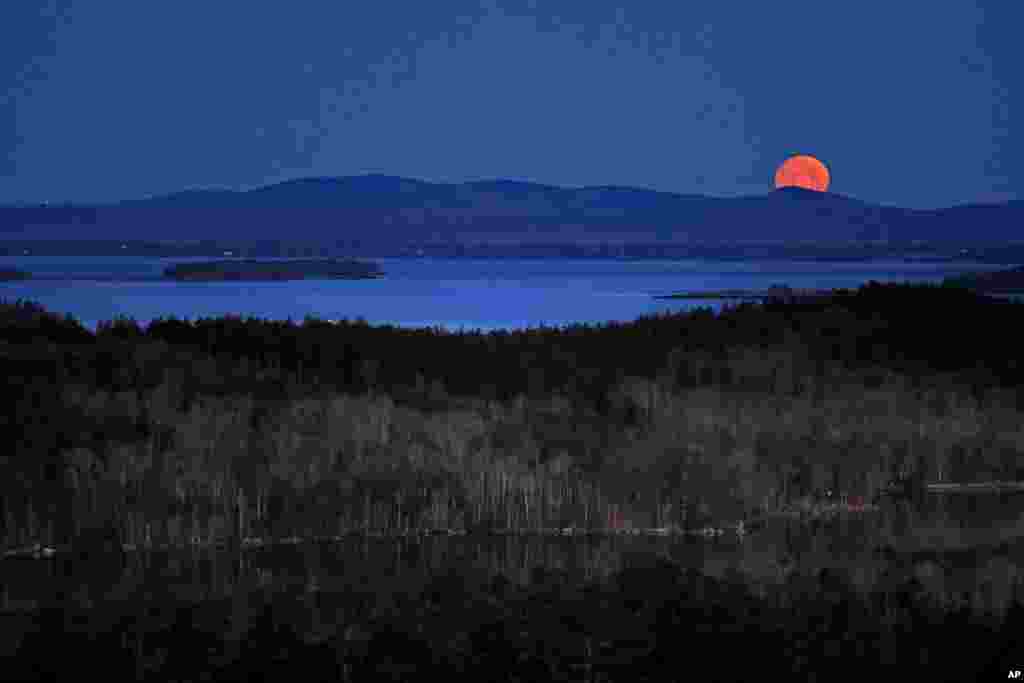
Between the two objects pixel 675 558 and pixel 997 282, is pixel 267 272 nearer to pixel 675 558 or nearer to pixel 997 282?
pixel 997 282

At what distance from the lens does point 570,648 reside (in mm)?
10789

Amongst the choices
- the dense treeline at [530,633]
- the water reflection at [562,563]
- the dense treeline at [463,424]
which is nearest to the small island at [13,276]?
the dense treeline at [463,424]

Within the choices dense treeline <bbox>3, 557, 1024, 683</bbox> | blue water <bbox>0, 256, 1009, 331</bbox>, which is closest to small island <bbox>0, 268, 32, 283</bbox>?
blue water <bbox>0, 256, 1009, 331</bbox>

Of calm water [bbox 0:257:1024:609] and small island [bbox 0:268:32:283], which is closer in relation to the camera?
calm water [bbox 0:257:1024:609]

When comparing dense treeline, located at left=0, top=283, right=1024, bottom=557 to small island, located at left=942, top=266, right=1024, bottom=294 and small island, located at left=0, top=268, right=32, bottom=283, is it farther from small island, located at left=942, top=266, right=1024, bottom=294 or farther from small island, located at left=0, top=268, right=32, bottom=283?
small island, located at left=0, top=268, right=32, bottom=283

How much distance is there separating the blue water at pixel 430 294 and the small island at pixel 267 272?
2003 millimetres

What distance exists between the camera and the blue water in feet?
151

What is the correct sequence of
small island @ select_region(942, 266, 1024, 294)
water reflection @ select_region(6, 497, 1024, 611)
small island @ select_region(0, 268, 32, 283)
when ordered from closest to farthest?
water reflection @ select_region(6, 497, 1024, 611) → small island @ select_region(942, 266, 1024, 294) → small island @ select_region(0, 268, 32, 283)

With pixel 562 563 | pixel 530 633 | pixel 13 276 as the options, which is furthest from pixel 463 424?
pixel 13 276

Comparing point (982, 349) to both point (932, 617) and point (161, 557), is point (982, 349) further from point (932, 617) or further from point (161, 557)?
→ point (161, 557)

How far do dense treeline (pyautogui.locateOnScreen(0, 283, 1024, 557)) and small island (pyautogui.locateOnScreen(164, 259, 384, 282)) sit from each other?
58.4 m

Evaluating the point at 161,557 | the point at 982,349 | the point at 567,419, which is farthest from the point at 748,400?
the point at 161,557

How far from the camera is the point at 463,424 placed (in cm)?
1650

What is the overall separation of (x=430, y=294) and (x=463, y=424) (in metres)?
50.1
